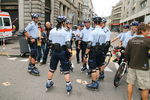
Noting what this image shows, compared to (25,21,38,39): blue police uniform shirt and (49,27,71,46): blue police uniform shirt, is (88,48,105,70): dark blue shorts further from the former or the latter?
(25,21,38,39): blue police uniform shirt

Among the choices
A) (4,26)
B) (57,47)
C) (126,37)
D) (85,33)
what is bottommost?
(57,47)

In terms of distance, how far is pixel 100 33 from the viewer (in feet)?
15.0

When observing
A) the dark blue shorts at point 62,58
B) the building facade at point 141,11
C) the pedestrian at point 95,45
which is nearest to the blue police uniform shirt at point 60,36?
the dark blue shorts at point 62,58

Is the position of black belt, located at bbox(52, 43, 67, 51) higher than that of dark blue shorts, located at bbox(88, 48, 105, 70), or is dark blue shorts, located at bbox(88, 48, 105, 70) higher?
black belt, located at bbox(52, 43, 67, 51)

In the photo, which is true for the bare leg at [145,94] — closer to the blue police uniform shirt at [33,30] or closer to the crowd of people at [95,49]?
the crowd of people at [95,49]

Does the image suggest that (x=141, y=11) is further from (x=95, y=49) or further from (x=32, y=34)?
(x=95, y=49)

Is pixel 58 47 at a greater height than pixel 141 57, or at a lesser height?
greater

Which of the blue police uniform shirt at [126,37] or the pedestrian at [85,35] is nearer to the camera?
the blue police uniform shirt at [126,37]

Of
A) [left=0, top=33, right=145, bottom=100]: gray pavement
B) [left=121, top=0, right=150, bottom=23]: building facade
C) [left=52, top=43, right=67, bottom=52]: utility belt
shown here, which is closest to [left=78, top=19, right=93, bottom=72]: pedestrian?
[left=0, top=33, right=145, bottom=100]: gray pavement

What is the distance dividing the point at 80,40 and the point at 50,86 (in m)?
3.04

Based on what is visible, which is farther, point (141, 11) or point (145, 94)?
point (141, 11)

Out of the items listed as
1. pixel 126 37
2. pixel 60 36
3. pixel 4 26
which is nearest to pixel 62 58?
pixel 60 36

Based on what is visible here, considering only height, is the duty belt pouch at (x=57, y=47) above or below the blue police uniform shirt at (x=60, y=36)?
below

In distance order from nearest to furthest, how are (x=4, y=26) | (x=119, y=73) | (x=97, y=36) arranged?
(x=97, y=36) < (x=119, y=73) < (x=4, y=26)
